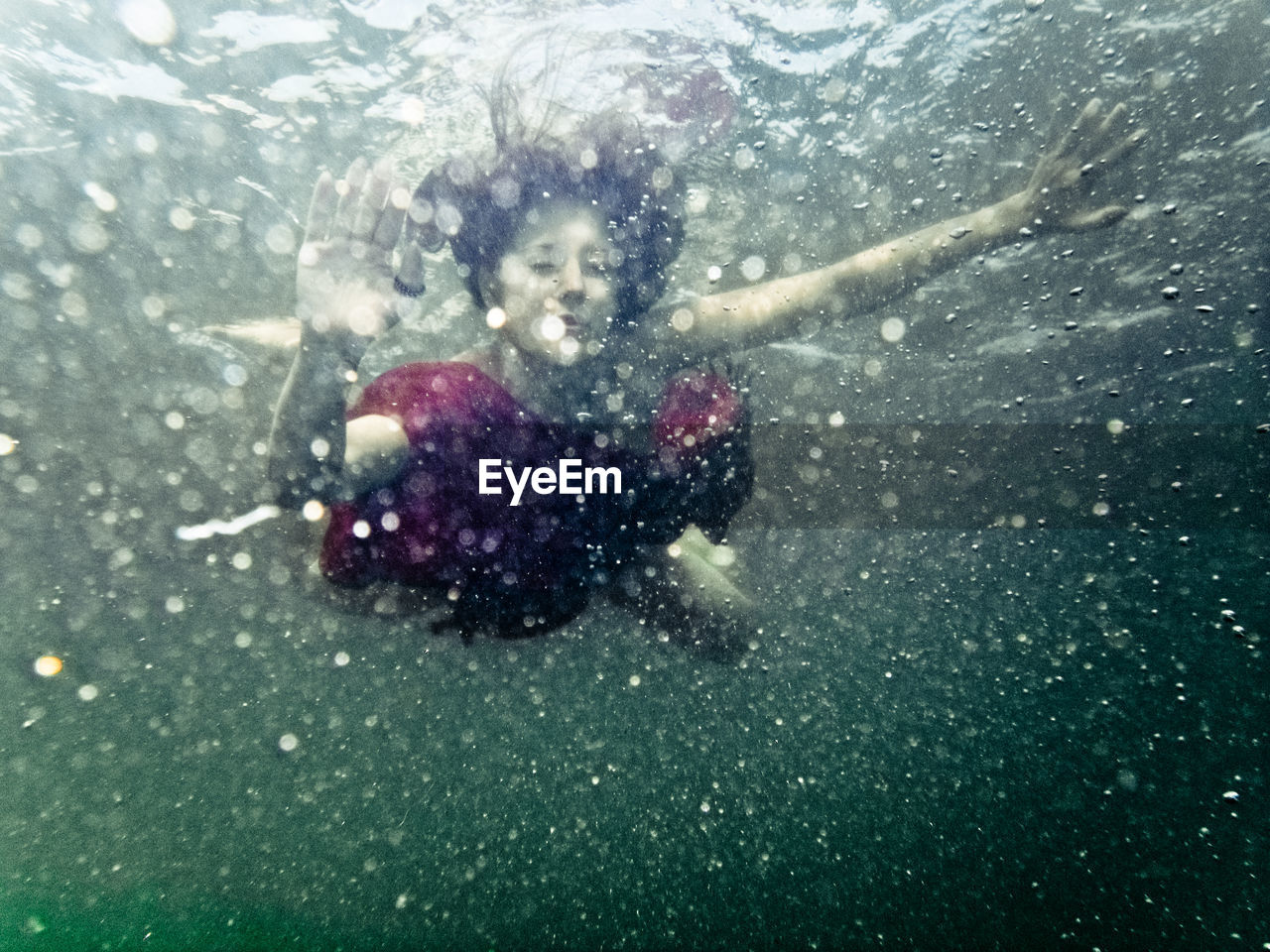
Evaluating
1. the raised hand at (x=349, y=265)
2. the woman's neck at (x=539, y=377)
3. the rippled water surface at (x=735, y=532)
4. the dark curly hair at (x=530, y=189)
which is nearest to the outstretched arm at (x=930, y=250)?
the rippled water surface at (x=735, y=532)

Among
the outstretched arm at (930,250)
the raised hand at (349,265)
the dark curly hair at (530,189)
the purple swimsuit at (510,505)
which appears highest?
the dark curly hair at (530,189)

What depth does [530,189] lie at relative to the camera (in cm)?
420

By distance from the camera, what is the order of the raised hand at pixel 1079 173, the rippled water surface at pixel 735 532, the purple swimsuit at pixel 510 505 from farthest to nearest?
the rippled water surface at pixel 735 532 < the purple swimsuit at pixel 510 505 < the raised hand at pixel 1079 173

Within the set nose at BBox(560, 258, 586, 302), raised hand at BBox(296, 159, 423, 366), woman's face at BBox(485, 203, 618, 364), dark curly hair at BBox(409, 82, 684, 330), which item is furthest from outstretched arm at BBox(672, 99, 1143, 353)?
raised hand at BBox(296, 159, 423, 366)

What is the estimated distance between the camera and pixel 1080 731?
149 feet

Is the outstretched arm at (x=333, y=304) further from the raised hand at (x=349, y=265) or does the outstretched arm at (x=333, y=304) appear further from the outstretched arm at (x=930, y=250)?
the outstretched arm at (x=930, y=250)

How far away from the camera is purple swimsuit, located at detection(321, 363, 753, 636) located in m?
3.81

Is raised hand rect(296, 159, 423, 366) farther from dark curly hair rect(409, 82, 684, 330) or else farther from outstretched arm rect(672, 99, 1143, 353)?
outstretched arm rect(672, 99, 1143, 353)

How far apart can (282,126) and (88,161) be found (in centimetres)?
291

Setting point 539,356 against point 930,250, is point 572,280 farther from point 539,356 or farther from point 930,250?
point 930,250

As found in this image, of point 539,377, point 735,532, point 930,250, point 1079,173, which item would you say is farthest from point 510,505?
point 735,532

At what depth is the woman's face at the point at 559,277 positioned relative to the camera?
3.98 m

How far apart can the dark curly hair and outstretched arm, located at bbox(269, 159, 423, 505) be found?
132 cm

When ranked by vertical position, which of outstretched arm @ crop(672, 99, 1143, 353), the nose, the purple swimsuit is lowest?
the purple swimsuit
